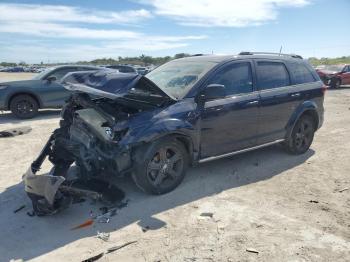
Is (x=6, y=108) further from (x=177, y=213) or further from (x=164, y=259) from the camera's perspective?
(x=164, y=259)

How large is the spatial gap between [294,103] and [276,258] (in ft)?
12.5

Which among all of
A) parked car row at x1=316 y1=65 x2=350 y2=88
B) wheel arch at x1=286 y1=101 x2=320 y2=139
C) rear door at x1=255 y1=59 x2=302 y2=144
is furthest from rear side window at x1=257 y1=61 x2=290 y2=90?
parked car row at x1=316 y1=65 x2=350 y2=88

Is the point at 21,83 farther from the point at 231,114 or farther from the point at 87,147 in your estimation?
the point at 231,114

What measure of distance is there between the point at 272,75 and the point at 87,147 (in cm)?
350

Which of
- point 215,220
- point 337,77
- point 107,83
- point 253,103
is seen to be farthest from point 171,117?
point 337,77

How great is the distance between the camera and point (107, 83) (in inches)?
191

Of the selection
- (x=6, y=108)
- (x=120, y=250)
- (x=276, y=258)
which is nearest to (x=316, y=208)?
(x=276, y=258)

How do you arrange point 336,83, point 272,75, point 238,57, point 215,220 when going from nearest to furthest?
point 215,220
point 238,57
point 272,75
point 336,83

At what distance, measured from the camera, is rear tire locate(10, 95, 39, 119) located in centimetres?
1123

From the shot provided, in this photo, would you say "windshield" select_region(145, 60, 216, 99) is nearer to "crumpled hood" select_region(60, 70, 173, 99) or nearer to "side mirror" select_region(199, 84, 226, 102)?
"side mirror" select_region(199, 84, 226, 102)

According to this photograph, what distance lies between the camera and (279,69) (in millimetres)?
6691

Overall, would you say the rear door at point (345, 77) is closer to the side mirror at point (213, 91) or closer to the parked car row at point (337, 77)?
the parked car row at point (337, 77)

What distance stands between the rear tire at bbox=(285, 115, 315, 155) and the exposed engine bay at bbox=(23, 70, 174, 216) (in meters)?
3.10

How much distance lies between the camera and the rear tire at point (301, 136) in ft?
23.0
